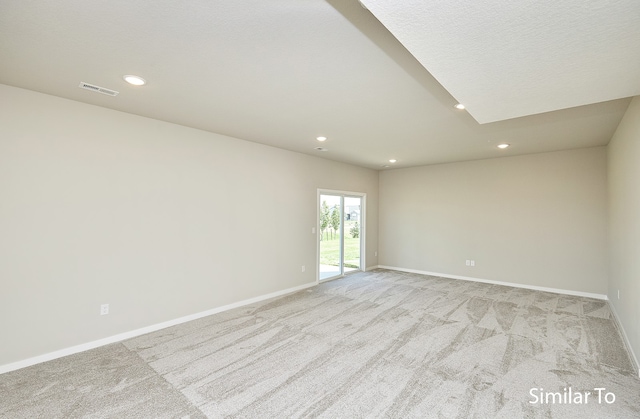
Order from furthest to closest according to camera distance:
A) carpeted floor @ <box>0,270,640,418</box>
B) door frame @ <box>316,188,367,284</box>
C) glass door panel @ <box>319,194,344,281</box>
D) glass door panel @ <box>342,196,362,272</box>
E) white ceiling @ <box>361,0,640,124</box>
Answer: glass door panel @ <box>342,196,362,272</box> < glass door panel @ <box>319,194,344,281</box> < door frame @ <box>316,188,367,284</box> < carpeted floor @ <box>0,270,640,418</box> < white ceiling @ <box>361,0,640,124</box>

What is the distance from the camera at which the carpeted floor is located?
2160 millimetres

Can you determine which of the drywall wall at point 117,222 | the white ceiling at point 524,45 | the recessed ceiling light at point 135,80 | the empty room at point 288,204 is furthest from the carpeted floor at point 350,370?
the recessed ceiling light at point 135,80

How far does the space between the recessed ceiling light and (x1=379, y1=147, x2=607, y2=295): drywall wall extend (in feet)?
19.6

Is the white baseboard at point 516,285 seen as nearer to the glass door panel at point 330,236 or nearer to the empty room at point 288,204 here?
the empty room at point 288,204

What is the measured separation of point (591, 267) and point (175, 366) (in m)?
6.49

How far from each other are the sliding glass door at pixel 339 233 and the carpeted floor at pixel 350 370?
7.22 feet

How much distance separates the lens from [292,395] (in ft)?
7.54

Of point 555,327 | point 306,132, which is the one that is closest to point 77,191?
point 306,132

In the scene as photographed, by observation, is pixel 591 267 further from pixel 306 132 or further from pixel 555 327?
pixel 306 132

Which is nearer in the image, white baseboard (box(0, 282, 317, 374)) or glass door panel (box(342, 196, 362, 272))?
white baseboard (box(0, 282, 317, 374))

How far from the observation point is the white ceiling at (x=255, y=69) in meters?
1.71

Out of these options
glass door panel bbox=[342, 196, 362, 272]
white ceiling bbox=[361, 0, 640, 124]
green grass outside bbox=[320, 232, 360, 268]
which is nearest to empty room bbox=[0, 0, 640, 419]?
white ceiling bbox=[361, 0, 640, 124]

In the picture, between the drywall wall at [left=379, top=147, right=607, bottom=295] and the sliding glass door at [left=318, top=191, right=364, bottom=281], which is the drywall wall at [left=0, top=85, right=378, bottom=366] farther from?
the drywall wall at [left=379, top=147, right=607, bottom=295]

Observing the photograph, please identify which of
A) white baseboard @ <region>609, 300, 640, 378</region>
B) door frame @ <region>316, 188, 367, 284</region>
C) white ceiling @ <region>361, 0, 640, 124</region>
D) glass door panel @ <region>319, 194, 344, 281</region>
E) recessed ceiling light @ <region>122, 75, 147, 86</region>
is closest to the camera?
white ceiling @ <region>361, 0, 640, 124</region>
